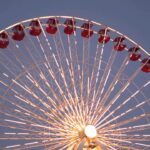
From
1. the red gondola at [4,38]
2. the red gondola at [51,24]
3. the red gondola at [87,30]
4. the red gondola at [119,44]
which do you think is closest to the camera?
the red gondola at [4,38]

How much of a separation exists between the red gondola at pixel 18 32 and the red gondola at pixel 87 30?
280 centimetres

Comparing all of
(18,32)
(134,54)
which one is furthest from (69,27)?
(134,54)

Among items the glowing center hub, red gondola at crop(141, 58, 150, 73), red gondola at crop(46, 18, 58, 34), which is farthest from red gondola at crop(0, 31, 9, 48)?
red gondola at crop(141, 58, 150, 73)

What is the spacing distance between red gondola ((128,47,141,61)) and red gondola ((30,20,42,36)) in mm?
3969

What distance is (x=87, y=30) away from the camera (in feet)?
60.7

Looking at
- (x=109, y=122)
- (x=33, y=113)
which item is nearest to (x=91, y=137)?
(x=109, y=122)

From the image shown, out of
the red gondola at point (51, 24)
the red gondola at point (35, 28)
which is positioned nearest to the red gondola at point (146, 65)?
the red gondola at point (51, 24)

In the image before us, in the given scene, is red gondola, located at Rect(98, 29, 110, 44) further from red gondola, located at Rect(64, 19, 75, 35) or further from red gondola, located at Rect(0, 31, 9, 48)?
red gondola, located at Rect(0, 31, 9, 48)

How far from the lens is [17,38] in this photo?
1712cm

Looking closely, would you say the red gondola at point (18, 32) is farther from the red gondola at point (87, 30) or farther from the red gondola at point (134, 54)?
the red gondola at point (134, 54)

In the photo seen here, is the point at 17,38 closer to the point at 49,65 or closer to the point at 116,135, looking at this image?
the point at 49,65

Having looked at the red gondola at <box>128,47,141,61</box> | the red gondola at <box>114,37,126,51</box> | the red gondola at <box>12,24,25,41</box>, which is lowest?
the red gondola at <box>128,47,141,61</box>

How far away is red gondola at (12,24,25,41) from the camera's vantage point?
1697cm

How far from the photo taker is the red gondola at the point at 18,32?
16969 millimetres
